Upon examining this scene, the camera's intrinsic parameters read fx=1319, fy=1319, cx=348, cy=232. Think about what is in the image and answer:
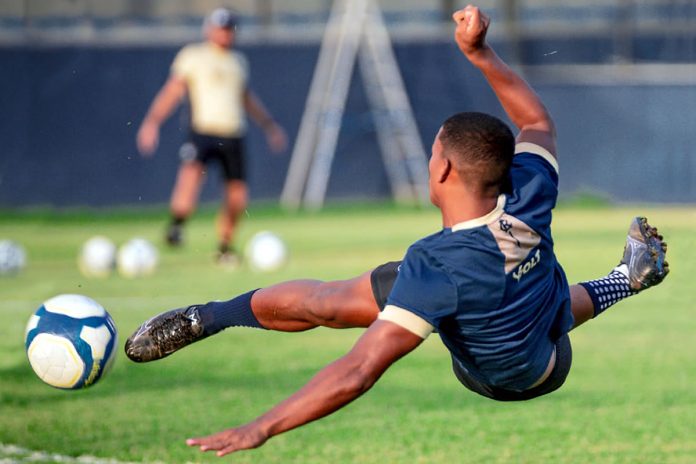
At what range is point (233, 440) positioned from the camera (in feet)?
13.3

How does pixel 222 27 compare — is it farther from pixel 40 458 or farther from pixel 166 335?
pixel 40 458

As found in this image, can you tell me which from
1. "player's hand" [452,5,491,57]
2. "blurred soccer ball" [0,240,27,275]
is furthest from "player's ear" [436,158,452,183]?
"blurred soccer ball" [0,240,27,275]

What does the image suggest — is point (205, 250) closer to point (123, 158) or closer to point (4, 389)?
point (123, 158)

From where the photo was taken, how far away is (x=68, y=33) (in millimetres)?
22875

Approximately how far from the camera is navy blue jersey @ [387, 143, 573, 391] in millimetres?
4605

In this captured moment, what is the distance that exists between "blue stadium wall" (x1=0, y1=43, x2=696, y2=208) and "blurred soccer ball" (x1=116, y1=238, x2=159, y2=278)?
345 inches

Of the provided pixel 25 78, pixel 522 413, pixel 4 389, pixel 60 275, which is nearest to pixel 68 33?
pixel 25 78

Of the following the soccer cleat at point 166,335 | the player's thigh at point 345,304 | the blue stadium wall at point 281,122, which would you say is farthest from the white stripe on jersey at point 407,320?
the blue stadium wall at point 281,122

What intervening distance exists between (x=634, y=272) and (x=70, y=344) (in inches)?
106

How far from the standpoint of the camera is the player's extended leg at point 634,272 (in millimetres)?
6188

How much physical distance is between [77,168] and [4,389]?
15225 mm

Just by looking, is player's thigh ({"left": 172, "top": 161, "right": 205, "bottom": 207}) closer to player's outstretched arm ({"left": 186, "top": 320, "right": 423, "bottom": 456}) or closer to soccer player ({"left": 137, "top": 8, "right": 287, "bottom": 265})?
soccer player ({"left": 137, "top": 8, "right": 287, "bottom": 265})

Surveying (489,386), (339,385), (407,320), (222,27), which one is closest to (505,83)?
(489,386)

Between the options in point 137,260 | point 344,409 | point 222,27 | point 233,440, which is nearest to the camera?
point 233,440
